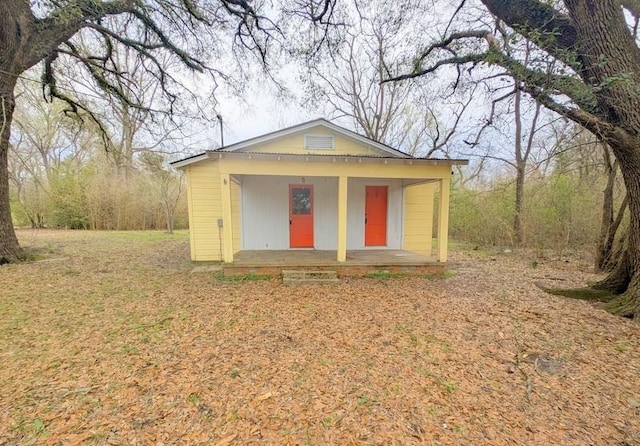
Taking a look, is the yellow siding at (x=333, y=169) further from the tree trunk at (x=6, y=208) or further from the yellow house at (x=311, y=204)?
the tree trunk at (x=6, y=208)

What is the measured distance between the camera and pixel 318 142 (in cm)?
809

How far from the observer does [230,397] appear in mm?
2406

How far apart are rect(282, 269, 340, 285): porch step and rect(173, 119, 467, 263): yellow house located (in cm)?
60

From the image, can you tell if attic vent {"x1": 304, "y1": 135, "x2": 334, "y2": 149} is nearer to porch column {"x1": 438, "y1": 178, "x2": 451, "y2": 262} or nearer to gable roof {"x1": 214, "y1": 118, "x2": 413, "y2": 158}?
gable roof {"x1": 214, "y1": 118, "x2": 413, "y2": 158}

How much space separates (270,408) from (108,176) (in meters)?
18.1

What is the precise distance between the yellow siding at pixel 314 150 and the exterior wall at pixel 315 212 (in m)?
0.78

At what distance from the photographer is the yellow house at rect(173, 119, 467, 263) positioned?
24.5ft

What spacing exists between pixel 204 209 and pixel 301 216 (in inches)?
108

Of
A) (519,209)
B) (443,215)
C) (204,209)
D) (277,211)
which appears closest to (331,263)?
(277,211)

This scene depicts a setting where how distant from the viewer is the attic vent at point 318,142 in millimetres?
8023

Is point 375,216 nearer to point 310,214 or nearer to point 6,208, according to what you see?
point 310,214

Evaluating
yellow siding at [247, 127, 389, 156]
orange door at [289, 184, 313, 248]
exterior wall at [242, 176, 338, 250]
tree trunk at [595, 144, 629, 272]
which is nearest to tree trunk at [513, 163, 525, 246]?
tree trunk at [595, 144, 629, 272]

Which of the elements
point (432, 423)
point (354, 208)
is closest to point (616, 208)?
point (354, 208)

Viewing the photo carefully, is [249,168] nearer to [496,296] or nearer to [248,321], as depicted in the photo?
[248,321]
